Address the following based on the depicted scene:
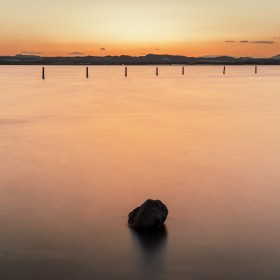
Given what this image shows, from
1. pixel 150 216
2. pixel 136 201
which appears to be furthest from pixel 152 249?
pixel 136 201

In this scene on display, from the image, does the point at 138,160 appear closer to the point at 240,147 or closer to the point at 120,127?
the point at 240,147

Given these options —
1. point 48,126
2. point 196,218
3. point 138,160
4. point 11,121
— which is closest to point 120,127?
point 48,126

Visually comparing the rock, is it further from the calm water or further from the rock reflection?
the calm water

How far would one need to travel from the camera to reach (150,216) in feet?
37.8

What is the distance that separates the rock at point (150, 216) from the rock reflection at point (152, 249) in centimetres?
13

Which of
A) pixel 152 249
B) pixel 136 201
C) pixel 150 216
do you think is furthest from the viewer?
pixel 136 201

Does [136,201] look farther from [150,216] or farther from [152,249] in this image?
[152,249]

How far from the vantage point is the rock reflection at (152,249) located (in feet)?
31.2

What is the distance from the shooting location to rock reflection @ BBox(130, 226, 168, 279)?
950 centimetres

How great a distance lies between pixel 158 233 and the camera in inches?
448

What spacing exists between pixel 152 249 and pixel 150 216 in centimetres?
113

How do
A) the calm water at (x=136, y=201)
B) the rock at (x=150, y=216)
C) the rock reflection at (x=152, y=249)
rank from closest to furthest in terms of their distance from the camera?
1. the rock reflection at (x=152, y=249)
2. the calm water at (x=136, y=201)
3. the rock at (x=150, y=216)

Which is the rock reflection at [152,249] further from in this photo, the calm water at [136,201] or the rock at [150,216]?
the rock at [150,216]

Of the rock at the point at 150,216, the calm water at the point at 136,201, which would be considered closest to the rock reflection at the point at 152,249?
the calm water at the point at 136,201
